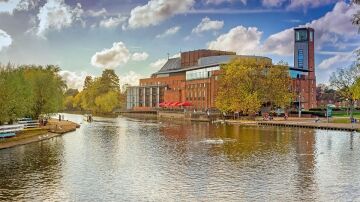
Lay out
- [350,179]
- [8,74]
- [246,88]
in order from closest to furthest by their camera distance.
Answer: [350,179] → [8,74] → [246,88]

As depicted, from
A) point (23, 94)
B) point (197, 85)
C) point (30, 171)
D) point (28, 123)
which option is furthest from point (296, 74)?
point (30, 171)

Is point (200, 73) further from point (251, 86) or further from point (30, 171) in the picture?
point (30, 171)

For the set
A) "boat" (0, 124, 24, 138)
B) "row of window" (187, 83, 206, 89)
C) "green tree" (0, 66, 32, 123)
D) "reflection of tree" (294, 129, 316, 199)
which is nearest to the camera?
"reflection of tree" (294, 129, 316, 199)

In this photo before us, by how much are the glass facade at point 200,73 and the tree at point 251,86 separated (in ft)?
131

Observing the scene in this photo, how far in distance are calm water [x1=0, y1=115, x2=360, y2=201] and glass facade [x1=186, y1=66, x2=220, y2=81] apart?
107047 millimetres

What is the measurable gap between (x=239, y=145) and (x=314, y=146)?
348 inches

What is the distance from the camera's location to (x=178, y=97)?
602ft

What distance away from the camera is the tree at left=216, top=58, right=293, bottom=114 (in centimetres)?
11238

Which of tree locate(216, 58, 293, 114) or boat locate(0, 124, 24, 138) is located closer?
boat locate(0, 124, 24, 138)

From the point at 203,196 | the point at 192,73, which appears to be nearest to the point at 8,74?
the point at 203,196

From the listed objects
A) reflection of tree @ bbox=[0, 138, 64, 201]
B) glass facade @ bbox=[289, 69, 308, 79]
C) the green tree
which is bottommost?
reflection of tree @ bbox=[0, 138, 64, 201]

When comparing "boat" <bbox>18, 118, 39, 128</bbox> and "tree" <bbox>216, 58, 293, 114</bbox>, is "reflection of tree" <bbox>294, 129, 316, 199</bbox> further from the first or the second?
"tree" <bbox>216, 58, 293, 114</bbox>

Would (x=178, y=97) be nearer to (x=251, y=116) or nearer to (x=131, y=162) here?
(x=251, y=116)

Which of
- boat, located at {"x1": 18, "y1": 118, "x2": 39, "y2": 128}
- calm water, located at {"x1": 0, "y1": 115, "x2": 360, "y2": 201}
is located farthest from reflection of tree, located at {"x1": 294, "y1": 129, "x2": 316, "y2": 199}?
boat, located at {"x1": 18, "y1": 118, "x2": 39, "y2": 128}
